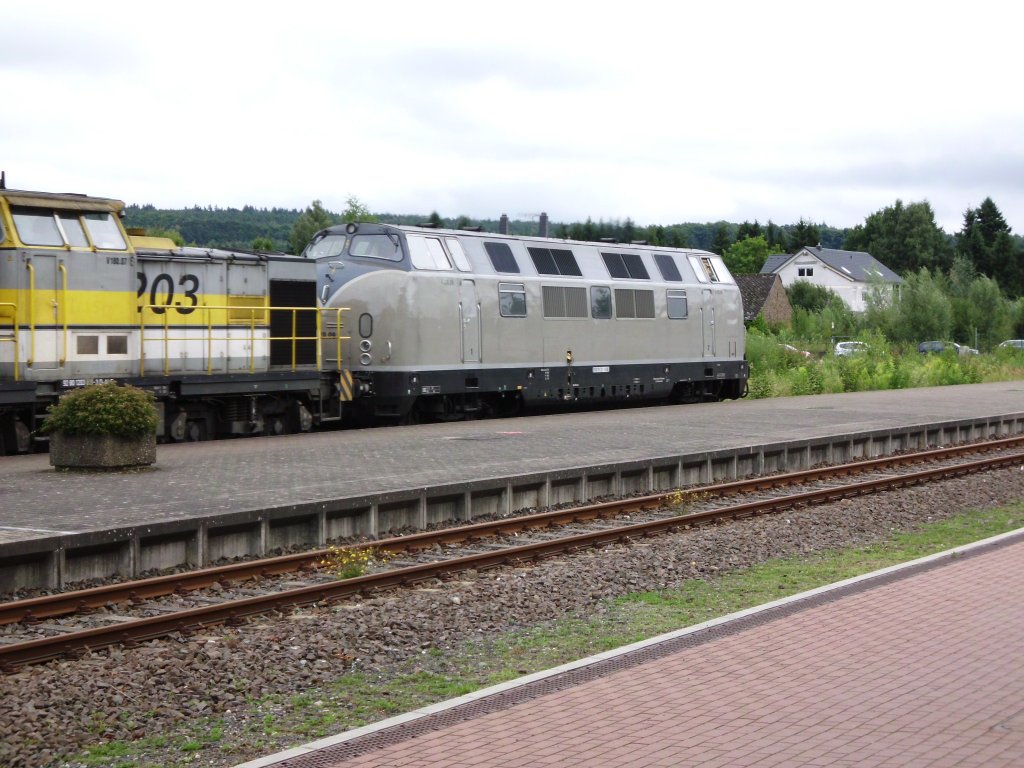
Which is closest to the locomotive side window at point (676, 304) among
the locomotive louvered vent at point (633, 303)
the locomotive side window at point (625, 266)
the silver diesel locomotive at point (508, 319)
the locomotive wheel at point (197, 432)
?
the silver diesel locomotive at point (508, 319)

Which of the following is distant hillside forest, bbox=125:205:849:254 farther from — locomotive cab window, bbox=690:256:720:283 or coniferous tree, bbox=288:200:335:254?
locomotive cab window, bbox=690:256:720:283

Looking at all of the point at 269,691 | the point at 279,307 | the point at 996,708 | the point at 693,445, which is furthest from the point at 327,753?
the point at 279,307

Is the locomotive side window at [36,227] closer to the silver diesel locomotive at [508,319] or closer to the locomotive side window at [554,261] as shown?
the silver diesel locomotive at [508,319]

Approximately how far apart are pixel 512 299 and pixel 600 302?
303cm

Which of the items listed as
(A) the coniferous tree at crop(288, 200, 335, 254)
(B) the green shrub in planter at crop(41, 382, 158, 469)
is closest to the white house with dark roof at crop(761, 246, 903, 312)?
(A) the coniferous tree at crop(288, 200, 335, 254)

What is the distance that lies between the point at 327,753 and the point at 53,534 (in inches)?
210

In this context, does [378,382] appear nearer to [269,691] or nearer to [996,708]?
[269,691]

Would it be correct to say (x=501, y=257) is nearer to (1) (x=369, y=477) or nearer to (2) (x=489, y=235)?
(2) (x=489, y=235)

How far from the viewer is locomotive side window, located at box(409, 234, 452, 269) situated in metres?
22.1

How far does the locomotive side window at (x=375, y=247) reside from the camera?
72.6 feet

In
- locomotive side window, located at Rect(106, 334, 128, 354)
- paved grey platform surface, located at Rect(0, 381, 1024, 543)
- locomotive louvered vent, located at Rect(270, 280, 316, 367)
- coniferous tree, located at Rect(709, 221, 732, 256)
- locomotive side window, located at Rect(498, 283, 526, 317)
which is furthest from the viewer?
coniferous tree, located at Rect(709, 221, 732, 256)

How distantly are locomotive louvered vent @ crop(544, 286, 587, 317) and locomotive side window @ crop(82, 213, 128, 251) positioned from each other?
32.3 feet

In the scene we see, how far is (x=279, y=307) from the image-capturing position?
2023 centimetres

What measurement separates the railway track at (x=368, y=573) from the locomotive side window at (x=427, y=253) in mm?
8024
